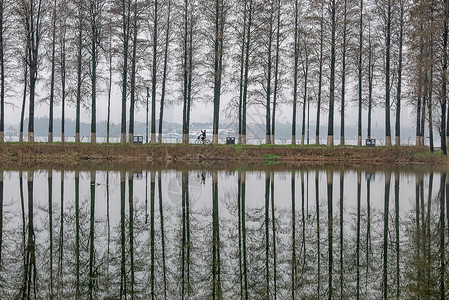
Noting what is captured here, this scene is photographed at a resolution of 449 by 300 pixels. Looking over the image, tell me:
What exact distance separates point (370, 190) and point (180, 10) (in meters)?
28.4

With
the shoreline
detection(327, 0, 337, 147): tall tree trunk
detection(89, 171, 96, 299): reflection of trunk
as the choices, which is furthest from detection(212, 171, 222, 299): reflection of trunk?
detection(327, 0, 337, 147): tall tree trunk

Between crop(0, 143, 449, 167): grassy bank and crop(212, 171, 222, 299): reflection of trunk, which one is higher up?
crop(0, 143, 449, 167): grassy bank

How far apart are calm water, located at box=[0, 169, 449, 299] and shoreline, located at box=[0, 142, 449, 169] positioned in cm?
1743

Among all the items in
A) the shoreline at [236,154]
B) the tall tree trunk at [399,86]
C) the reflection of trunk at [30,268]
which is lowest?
the reflection of trunk at [30,268]

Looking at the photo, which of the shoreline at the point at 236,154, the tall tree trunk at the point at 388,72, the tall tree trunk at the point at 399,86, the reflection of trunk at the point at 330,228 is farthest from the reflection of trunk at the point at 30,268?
the tall tree trunk at the point at 388,72

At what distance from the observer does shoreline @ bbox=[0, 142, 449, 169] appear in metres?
31.4

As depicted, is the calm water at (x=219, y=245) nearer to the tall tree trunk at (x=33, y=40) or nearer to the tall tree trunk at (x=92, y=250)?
the tall tree trunk at (x=92, y=250)

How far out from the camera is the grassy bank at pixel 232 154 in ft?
103

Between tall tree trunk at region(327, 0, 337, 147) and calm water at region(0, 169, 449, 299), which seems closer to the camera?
calm water at region(0, 169, 449, 299)

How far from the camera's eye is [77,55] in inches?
1577

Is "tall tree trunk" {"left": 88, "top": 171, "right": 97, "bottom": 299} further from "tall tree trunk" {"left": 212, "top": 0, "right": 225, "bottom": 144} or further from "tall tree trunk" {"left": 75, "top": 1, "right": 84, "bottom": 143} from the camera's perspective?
"tall tree trunk" {"left": 75, "top": 1, "right": 84, "bottom": 143}

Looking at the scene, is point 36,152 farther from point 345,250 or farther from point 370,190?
point 345,250

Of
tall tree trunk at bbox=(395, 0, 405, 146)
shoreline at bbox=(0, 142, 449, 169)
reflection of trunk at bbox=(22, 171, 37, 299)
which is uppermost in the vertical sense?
tall tree trunk at bbox=(395, 0, 405, 146)

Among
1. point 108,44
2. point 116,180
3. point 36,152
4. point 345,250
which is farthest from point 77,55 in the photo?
point 345,250
